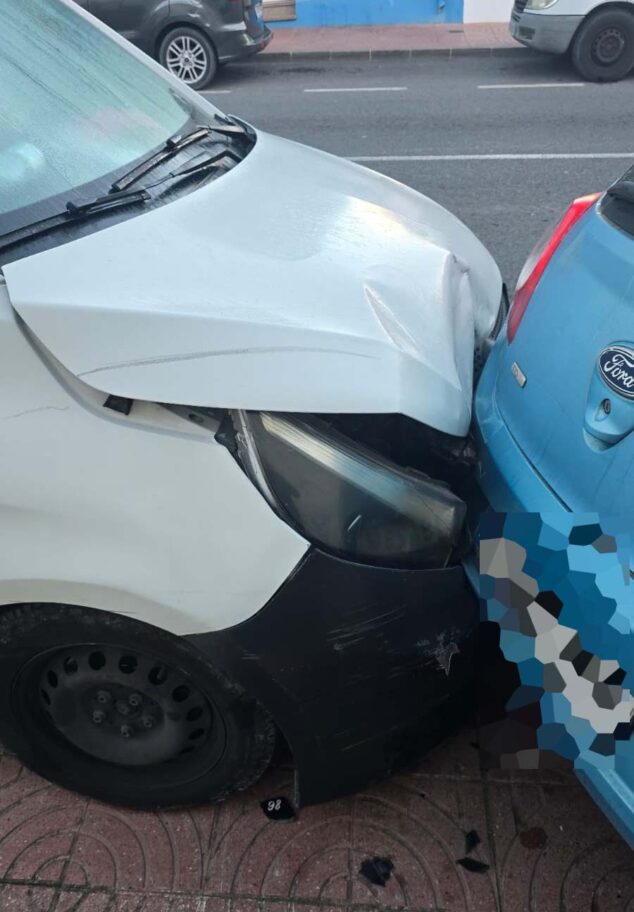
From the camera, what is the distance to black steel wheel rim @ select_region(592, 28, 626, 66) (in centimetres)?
1029

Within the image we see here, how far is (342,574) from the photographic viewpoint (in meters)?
1.67

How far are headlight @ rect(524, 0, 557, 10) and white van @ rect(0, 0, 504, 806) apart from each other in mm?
9950

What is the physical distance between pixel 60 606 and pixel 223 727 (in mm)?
482

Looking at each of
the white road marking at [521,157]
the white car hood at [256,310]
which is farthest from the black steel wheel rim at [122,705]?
the white road marking at [521,157]

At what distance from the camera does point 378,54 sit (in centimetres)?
1323

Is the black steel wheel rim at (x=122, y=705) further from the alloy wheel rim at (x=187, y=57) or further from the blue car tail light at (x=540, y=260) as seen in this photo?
the alloy wheel rim at (x=187, y=57)

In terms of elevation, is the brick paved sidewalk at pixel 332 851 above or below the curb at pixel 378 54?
above

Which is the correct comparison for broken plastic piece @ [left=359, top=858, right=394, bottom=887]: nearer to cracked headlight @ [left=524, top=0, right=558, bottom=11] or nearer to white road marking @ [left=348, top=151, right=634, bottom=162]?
white road marking @ [left=348, top=151, right=634, bottom=162]

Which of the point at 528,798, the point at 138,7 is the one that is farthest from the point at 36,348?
the point at 138,7

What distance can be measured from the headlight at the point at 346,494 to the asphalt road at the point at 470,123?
3.57 meters

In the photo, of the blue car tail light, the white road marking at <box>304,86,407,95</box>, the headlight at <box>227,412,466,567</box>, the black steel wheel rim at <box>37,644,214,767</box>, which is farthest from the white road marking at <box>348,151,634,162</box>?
the black steel wheel rim at <box>37,644,214,767</box>

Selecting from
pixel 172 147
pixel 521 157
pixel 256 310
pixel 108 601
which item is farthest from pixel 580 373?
pixel 521 157

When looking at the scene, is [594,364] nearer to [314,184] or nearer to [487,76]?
[314,184]

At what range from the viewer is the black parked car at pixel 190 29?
1069 centimetres
